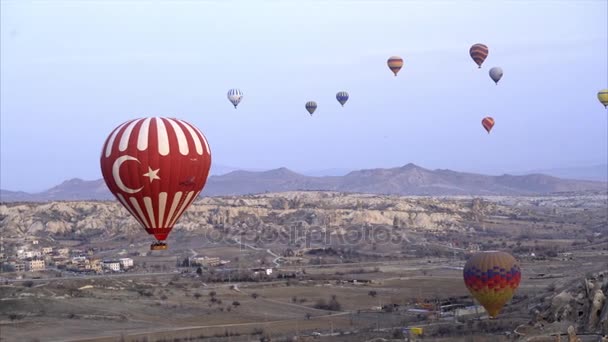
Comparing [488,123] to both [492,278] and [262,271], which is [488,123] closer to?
[262,271]

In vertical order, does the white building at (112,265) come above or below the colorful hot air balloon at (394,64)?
below

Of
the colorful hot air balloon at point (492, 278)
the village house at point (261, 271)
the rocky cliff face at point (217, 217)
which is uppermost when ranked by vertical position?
the rocky cliff face at point (217, 217)

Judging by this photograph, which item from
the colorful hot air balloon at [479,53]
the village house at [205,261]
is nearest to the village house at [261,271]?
the village house at [205,261]

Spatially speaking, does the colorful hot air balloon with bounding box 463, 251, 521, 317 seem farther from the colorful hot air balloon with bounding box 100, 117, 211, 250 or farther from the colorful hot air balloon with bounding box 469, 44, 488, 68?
the colorful hot air balloon with bounding box 469, 44, 488, 68

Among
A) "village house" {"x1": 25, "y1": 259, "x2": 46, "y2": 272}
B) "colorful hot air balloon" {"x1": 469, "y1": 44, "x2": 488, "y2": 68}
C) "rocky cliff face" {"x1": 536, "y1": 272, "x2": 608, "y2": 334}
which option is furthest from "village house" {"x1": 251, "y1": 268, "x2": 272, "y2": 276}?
"rocky cliff face" {"x1": 536, "y1": 272, "x2": 608, "y2": 334}

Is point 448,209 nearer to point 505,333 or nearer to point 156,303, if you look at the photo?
point 156,303

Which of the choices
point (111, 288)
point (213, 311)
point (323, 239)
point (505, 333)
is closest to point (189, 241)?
point (323, 239)

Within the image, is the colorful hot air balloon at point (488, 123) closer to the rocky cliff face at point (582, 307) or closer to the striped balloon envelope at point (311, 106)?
the striped balloon envelope at point (311, 106)
